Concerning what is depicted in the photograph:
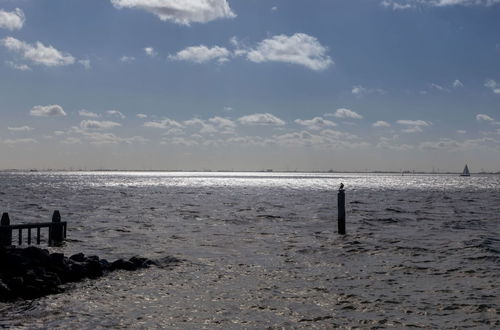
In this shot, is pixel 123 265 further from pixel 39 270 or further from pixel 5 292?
pixel 5 292

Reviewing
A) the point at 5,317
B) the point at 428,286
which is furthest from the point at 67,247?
the point at 428,286

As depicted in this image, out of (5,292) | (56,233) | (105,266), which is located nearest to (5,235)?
(56,233)

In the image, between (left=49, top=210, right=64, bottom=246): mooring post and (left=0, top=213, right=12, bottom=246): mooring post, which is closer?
(left=0, top=213, right=12, bottom=246): mooring post

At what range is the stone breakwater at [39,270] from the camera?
16.9 metres

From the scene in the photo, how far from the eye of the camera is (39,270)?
61.2ft

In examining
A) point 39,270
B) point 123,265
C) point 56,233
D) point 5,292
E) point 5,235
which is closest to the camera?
point 5,292

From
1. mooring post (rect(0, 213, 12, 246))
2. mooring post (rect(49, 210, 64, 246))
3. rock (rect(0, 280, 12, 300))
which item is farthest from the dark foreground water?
mooring post (rect(0, 213, 12, 246))

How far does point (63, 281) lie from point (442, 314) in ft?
42.0

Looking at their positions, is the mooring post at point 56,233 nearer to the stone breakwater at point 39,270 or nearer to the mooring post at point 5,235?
the mooring post at point 5,235

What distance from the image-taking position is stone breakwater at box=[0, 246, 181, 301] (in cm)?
1688

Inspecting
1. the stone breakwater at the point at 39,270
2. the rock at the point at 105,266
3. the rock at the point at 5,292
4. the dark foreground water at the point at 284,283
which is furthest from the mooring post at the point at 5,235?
the rock at the point at 5,292

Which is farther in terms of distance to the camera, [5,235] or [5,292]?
[5,235]

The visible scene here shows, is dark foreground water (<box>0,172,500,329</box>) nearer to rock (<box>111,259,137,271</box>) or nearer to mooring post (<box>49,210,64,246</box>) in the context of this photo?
rock (<box>111,259,137,271</box>)

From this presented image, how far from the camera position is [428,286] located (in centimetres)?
1942
